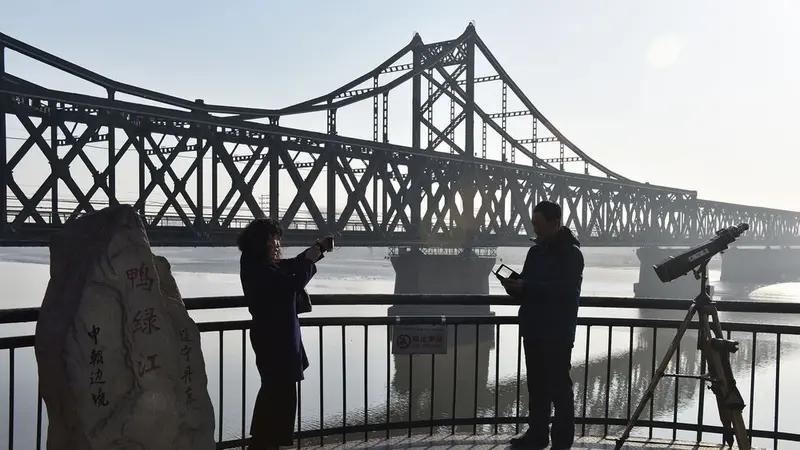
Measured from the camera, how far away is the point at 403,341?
5.07 m

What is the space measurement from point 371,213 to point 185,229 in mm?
10649

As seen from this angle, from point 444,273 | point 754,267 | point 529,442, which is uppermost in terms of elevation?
point 529,442

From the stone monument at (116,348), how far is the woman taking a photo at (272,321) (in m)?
0.35

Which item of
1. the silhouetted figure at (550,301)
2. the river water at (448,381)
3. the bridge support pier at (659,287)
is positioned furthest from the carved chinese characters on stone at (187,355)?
the bridge support pier at (659,287)

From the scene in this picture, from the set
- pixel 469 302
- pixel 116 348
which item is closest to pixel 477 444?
pixel 469 302

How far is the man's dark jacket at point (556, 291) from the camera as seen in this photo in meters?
4.44

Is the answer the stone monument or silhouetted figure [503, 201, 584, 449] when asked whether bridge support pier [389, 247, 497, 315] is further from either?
the stone monument

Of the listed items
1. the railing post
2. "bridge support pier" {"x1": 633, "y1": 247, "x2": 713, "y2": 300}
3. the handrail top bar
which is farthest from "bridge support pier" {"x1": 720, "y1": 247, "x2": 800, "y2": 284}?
the handrail top bar

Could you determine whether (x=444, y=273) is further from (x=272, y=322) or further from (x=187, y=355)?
(x=187, y=355)

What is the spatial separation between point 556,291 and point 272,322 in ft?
5.89

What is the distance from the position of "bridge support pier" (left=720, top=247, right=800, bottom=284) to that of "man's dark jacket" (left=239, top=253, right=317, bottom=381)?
4138 inches

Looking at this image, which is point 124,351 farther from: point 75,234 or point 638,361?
point 638,361

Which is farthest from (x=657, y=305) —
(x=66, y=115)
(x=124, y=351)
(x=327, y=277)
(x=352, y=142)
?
(x=327, y=277)

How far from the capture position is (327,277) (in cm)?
10312
